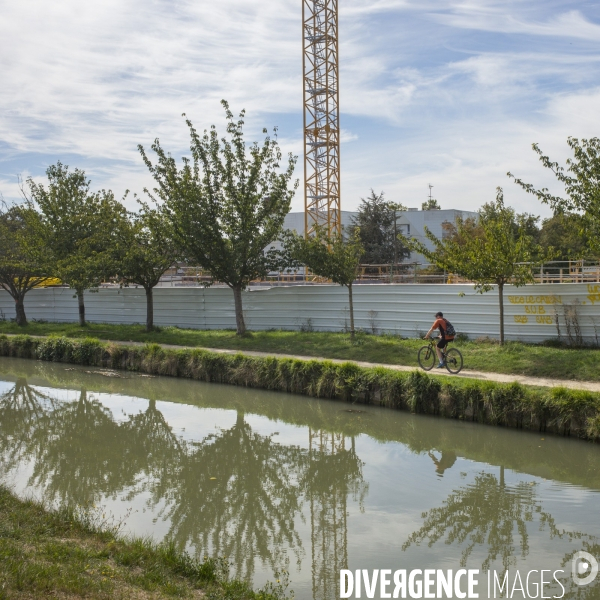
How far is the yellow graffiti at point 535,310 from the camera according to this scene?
19.4 metres

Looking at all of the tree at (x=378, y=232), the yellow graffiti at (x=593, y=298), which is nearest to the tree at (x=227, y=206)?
the yellow graffiti at (x=593, y=298)

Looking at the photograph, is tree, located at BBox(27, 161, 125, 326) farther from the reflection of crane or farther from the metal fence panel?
the reflection of crane

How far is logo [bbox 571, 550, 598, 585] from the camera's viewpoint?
7.25 meters

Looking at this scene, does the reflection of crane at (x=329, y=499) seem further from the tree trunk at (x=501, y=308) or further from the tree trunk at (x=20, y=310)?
the tree trunk at (x=20, y=310)

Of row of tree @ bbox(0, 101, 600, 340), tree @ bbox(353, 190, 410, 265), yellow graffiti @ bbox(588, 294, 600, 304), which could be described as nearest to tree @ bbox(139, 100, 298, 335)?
row of tree @ bbox(0, 101, 600, 340)

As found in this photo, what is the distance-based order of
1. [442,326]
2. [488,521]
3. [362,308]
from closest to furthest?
[488,521], [442,326], [362,308]

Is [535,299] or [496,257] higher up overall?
[496,257]

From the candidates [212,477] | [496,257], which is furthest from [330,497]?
[496,257]

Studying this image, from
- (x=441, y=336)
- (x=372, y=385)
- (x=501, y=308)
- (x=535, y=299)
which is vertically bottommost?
(x=372, y=385)

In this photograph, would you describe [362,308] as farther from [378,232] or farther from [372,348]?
[378,232]

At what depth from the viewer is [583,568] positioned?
7516mm

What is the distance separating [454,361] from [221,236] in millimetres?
9712

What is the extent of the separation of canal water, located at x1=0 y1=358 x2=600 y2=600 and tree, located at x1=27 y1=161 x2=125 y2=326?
10.2 metres

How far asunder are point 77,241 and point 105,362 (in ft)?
26.8
